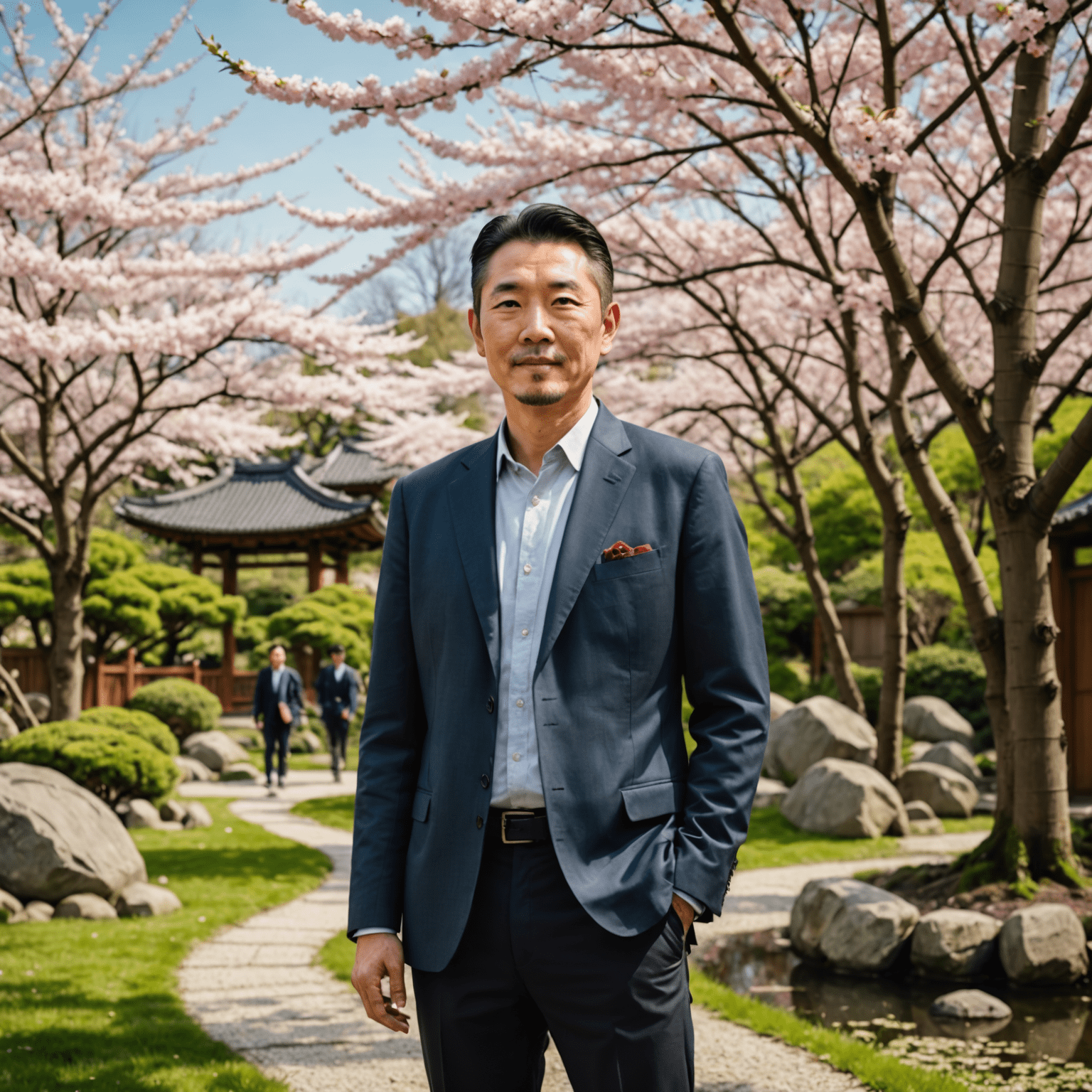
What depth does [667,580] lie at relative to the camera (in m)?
1.82

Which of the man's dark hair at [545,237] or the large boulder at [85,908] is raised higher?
the man's dark hair at [545,237]

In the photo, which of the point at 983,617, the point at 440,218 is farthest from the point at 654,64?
the point at 983,617

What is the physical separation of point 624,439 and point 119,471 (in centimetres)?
1458

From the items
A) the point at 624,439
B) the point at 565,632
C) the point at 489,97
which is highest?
the point at 489,97

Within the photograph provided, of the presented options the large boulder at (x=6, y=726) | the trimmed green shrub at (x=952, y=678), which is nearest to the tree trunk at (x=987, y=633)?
the trimmed green shrub at (x=952, y=678)

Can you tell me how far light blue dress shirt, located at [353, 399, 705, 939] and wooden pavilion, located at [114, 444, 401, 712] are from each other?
2069 cm

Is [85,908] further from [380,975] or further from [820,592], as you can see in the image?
[820,592]

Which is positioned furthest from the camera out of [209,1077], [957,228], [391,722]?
[957,228]

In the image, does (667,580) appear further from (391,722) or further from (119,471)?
(119,471)

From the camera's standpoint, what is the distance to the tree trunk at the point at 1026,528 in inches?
235

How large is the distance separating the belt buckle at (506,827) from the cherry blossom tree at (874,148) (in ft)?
11.2

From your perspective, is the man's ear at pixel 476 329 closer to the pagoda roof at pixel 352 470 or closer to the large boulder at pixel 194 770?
the large boulder at pixel 194 770

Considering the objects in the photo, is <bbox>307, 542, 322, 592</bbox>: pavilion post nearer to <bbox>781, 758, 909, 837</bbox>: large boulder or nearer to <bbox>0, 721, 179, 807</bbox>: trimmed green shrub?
<bbox>0, 721, 179, 807</bbox>: trimmed green shrub

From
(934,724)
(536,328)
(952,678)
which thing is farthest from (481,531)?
(952,678)
